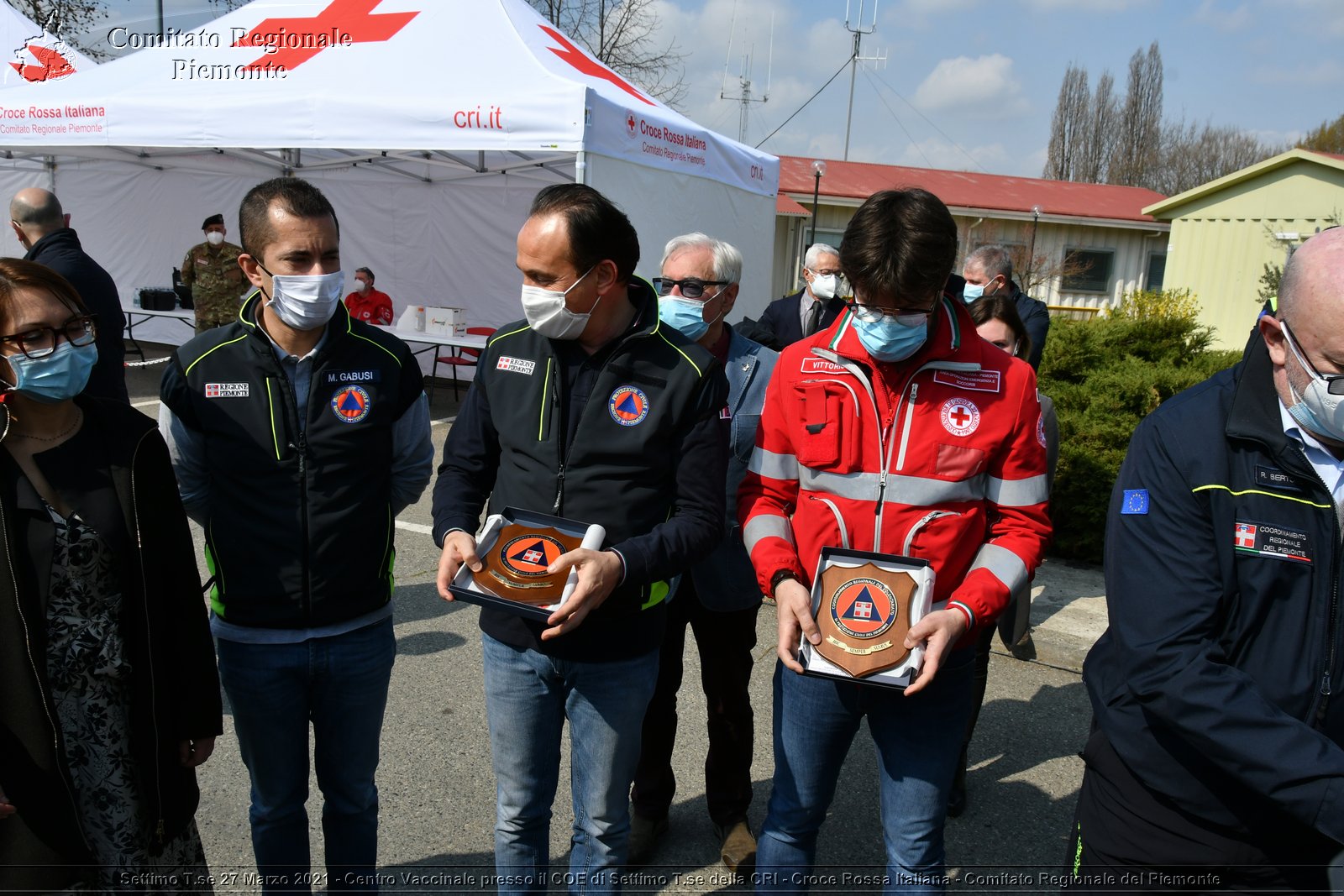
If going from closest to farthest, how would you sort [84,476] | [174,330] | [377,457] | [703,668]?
[84,476] < [377,457] < [703,668] < [174,330]

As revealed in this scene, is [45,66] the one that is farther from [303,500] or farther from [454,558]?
[454,558]

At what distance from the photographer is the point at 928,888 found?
7.02ft

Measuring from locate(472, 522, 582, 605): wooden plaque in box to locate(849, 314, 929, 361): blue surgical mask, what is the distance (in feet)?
2.65

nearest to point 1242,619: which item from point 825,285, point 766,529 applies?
point 766,529

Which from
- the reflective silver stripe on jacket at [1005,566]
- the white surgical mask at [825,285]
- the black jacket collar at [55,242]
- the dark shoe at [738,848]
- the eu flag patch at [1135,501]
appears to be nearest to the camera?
the eu flag patch at [1135,501]

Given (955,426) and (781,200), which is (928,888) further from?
(781,200)

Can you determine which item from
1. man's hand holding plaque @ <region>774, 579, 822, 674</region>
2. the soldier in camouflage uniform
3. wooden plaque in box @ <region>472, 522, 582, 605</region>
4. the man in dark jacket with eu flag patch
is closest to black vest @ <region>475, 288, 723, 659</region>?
wooden plaque in box @ <region>472, 522, 582, 605</region>

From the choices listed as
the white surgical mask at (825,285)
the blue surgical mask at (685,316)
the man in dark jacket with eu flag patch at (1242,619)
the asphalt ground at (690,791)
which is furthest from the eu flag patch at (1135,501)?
the white surgical mask at (825,285)

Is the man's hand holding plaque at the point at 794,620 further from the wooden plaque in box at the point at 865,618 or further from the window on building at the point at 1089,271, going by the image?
the window on building at the point at 1089,271

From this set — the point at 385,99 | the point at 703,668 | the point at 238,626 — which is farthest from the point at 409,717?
the point at 385,99

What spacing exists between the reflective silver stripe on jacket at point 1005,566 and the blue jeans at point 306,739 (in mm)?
1559

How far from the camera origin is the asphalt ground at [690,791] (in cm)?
300

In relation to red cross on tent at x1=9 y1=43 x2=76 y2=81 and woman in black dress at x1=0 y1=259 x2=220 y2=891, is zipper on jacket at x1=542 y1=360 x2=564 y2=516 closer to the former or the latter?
woman in black dress at x1=0 y1=259 x2=220 y2=891

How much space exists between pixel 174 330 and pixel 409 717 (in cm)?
1278
